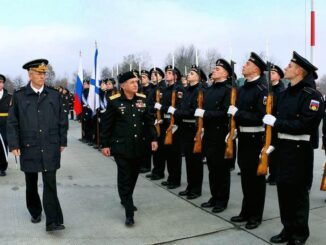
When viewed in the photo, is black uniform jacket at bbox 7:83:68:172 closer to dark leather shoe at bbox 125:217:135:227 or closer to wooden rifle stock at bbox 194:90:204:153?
dark leather shoe at bbox 125:217:135:227

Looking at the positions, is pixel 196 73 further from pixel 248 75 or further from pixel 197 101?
pixel 248 75

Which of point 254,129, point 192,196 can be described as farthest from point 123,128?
point 192,196

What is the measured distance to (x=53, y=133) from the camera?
447 cm

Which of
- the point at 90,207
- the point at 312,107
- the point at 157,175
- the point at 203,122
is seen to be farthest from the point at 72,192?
the point at 312,107

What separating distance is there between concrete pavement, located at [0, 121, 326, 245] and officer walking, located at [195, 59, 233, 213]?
28 cm

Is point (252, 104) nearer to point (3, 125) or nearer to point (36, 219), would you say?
point (36, 219)

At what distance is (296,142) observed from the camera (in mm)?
3799

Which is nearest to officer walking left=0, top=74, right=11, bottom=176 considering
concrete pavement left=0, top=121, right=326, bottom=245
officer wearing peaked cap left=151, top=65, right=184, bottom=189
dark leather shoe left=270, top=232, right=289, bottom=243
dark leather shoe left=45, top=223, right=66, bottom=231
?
concrete pavement left=0, top=121, right=326, bottom=245

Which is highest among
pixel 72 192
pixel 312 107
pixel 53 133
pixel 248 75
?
pixel 248 75

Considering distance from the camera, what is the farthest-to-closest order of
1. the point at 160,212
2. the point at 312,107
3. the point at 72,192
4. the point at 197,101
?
the point at 72,192, the point at 197,101, the point at 160,212, the point at 312,107

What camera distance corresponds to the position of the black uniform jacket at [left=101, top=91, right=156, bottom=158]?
4707 millimetres

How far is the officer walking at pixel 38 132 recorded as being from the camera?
4379mm

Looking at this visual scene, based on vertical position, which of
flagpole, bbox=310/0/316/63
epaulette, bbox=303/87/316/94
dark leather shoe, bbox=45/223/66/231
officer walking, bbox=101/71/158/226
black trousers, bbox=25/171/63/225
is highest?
flagpole, bbox=310/0/316/63

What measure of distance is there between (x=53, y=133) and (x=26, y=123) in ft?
1.05
